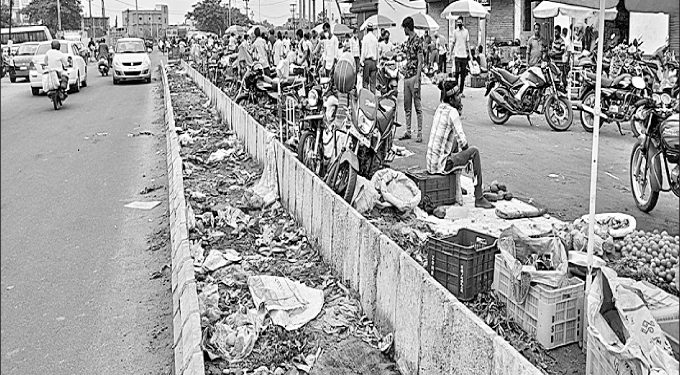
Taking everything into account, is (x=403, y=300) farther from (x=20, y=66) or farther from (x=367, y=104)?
(x=367, y=104)

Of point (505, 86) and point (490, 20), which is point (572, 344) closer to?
point (505, 86)

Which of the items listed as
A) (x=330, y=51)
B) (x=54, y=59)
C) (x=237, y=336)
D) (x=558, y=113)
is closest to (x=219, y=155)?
(x=54, y=59)

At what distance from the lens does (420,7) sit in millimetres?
33438

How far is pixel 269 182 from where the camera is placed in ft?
28.5

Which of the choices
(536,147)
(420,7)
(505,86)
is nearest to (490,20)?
(420,7)

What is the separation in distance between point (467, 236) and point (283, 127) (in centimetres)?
730

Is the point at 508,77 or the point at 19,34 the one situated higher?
the point at 19,34

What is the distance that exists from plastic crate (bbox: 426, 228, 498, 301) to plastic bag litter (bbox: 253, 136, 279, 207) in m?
3.40

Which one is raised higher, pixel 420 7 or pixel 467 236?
pixel 420 7

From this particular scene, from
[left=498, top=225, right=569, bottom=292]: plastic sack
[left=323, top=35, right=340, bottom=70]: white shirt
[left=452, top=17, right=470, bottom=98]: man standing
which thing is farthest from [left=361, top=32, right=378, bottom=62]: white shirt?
[left=498, top=225, right=569, bottom=292]: plastic sack

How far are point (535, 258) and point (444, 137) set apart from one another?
2.86 metres

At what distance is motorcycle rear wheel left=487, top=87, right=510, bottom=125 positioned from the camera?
547 inches

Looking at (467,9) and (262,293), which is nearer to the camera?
(262,293)

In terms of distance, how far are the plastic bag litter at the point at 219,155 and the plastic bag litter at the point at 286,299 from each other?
6039 millimetres
